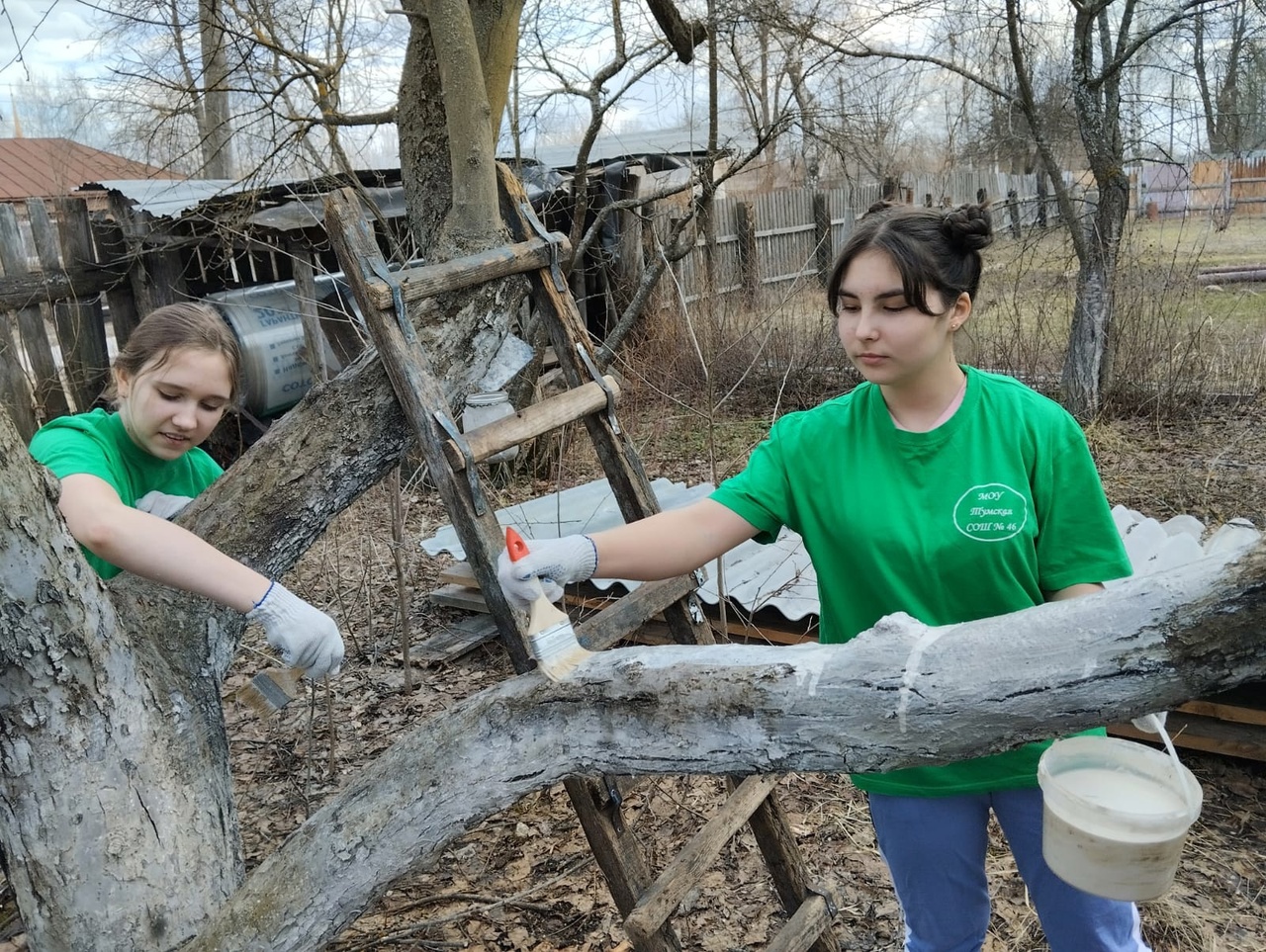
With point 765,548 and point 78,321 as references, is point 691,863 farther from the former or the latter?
point 78,321

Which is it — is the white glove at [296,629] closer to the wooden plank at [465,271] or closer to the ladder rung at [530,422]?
the ladder rung at [530,422]

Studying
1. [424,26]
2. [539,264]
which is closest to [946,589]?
[539,264]

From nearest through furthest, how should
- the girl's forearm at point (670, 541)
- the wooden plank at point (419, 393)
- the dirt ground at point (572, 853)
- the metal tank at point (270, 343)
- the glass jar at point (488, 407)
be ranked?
the girl's forearm at point (670, 541)
the wooden plank at point (419, 393)
the dirt ground at point (572, 853)
the glass jar at point (488, 407)
the metal tank at point (270, 343)

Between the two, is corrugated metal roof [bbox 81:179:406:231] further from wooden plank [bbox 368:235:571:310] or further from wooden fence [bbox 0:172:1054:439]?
wooden plank [bbox 368:235:571:310]

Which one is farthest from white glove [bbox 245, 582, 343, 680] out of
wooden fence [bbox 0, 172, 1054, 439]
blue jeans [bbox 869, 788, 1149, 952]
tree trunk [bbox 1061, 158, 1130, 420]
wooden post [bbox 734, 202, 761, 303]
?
wooden post [bbox 734, 202, 761, 303]

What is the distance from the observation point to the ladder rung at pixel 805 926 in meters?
2.35

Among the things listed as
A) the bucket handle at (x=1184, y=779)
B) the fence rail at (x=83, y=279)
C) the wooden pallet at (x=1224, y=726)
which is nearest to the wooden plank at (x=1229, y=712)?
the wooden pallet at (x=1224, y=726)

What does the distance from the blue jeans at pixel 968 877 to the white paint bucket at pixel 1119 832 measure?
240 mm

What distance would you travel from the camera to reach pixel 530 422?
2.23 metres

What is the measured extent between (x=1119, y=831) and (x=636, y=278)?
8505 mm

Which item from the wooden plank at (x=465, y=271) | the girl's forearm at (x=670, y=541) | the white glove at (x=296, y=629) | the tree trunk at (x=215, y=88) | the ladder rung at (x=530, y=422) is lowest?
the white glove at (x=296, y=629)

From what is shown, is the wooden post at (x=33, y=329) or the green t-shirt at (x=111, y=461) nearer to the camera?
the green t-shirt at (x=111, y=461)

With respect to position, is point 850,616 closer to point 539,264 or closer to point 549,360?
point 539,264

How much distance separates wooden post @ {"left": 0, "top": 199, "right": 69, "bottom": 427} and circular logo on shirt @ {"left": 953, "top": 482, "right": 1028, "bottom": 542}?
646cm
